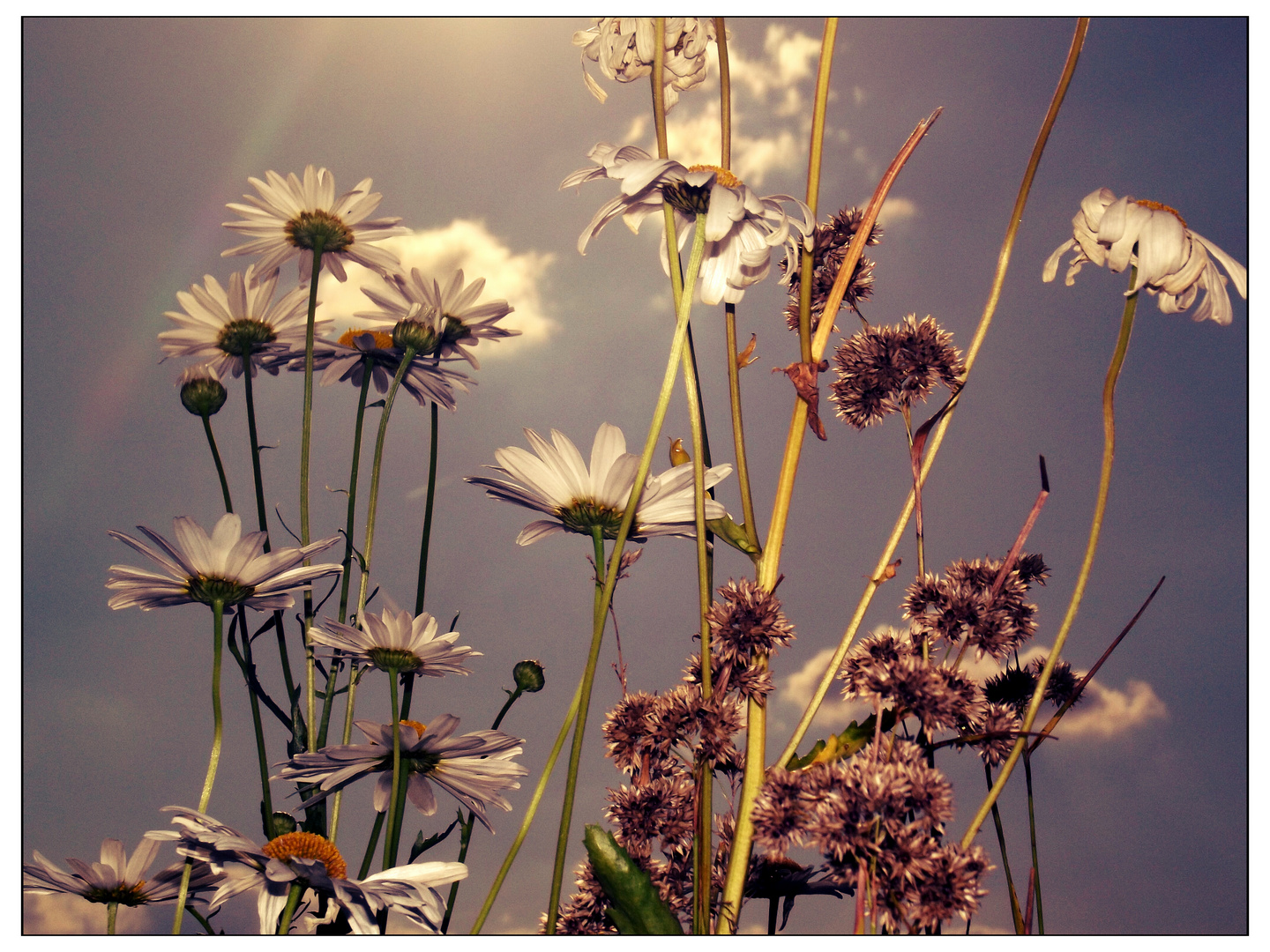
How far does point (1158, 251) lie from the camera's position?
2.37 feet

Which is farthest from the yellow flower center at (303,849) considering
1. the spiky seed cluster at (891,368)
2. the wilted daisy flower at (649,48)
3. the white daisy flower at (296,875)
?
the wilted daisy flower at (649,48)

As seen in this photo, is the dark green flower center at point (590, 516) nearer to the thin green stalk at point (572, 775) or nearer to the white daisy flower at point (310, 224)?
the thin green stalk at point (572, 775)

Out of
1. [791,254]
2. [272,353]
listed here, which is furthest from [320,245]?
[791,254]

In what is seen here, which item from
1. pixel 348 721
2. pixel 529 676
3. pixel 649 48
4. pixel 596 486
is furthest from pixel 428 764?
pixel 649 48

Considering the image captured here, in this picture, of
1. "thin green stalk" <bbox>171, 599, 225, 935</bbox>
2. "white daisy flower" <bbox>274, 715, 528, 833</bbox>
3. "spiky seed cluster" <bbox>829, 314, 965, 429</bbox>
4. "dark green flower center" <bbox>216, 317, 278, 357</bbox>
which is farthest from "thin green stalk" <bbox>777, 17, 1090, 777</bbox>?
"dark green flower center" <bbox>216, 317, 278, 357</bbox>

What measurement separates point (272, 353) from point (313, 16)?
1.34ft

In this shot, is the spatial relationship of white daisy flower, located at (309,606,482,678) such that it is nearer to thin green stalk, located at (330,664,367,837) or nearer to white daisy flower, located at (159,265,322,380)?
thin green stalk, located at (330,664,367,837)

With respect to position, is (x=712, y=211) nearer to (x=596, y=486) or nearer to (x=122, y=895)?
(x=596, y=486)

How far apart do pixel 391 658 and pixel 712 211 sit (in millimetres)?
442

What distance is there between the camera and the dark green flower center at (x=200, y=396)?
2.93 ft

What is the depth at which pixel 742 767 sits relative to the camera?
657mm

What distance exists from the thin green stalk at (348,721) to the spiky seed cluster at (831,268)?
0.49 m

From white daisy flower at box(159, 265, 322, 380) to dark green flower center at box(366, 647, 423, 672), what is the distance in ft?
1.27

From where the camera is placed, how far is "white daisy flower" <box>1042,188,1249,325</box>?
72 centimetres
